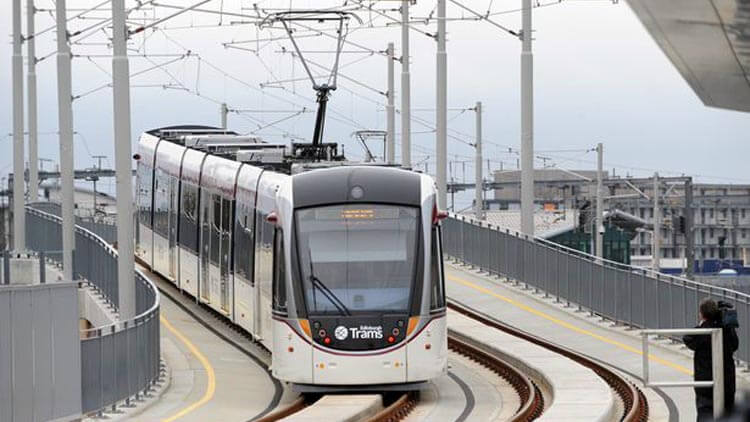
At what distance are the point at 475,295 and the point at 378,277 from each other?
17.9 meters

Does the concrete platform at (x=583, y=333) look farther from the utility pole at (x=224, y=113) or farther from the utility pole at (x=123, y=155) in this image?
the utility pole at (x=224, y=113)

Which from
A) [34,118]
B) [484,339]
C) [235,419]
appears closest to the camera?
[235,419]

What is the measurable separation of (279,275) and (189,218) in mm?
12328

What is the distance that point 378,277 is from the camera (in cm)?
2547

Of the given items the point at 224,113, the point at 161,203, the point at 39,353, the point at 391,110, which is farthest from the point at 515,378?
the point at 224,113

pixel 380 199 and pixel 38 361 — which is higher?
pixel 380 199

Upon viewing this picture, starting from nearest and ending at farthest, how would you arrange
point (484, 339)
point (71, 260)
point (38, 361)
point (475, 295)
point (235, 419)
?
point (38, 361) < point (235, 419) < point (484, 339) < point (71, 260) < point (475, 295)

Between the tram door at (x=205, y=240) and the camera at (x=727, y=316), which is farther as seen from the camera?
the tram door at (x=205, y=240)

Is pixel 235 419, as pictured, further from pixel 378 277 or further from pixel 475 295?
pixel 475 295

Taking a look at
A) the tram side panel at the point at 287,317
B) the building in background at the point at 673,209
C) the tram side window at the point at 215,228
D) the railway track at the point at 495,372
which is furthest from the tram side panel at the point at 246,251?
the building in background at the point at 673,209

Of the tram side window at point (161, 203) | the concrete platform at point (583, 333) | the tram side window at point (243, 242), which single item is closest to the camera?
the concrete platform at point (583, 333)


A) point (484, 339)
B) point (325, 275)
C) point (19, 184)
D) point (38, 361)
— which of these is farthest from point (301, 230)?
point (19, 184)

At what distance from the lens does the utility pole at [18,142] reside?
151 feet

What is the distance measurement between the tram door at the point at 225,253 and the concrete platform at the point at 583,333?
6.59 meters
